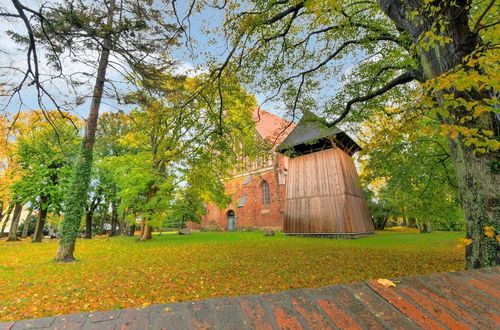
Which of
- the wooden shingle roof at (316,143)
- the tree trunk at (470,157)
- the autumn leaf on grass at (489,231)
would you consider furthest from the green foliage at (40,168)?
the autumn leaf on grass at (489,231)

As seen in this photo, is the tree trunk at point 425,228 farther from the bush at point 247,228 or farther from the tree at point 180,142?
the tree at point 180,142

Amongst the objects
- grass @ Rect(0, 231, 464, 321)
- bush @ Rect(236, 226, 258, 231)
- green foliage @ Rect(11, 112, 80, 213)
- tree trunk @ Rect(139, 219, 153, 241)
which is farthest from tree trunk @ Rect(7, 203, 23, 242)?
bush @ Rect(236, 226, 258, 231)

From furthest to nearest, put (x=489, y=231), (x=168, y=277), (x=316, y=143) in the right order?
(x=316, y=143) → (x=168, y=277) → (x=489, y=231)

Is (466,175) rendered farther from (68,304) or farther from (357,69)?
(68,304)

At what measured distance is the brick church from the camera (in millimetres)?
28609

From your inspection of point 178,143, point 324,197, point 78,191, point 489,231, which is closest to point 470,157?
point 489,231

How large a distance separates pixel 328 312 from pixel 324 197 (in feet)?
60.0

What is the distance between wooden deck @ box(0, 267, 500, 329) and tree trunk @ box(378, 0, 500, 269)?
321cm

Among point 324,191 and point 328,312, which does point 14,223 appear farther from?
point 328,312

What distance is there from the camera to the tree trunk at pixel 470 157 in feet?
13.2

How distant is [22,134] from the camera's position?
18.6m

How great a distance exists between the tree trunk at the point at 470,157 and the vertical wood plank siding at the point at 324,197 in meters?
13.8

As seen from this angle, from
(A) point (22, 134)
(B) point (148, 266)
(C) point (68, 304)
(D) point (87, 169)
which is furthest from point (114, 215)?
(C) point (68, 304)

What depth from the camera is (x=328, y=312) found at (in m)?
1.49
